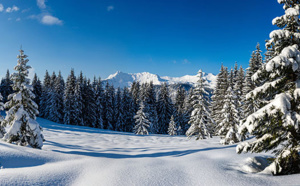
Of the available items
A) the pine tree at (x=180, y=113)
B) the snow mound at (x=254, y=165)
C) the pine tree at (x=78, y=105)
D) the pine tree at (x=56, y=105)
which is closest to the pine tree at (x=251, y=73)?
the snow mound at (x=254, y=165)

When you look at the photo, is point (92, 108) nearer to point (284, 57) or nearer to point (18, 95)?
point (18, 95)

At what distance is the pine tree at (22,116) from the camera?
11.3 m

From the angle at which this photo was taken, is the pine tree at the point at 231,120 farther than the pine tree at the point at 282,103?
Yes

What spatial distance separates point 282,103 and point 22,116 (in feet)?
45.7

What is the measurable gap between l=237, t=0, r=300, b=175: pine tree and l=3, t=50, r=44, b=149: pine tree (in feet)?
39.5

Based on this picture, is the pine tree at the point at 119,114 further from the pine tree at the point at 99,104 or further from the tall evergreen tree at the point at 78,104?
the tall evergreen tree at the point at 78,104

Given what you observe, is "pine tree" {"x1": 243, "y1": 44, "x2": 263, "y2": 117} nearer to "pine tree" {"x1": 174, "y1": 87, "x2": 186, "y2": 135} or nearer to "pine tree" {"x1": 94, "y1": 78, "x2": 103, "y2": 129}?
"pine tree" {"x1": 174, "y1": 87, "x2": 186, "y2": 135}

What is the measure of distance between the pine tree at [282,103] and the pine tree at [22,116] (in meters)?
12.0

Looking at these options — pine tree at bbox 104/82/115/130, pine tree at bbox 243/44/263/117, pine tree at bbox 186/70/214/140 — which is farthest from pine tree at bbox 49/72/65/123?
pine tree at bbox 243/44/263/117

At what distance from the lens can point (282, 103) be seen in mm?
4793

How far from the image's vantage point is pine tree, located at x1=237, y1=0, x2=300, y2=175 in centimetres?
496

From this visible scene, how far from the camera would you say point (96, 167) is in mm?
5891

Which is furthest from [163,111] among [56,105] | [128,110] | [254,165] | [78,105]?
[254,165]

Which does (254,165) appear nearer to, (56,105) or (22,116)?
(22,116)
